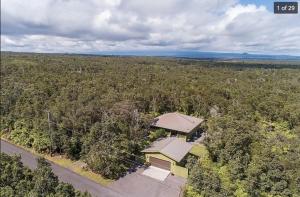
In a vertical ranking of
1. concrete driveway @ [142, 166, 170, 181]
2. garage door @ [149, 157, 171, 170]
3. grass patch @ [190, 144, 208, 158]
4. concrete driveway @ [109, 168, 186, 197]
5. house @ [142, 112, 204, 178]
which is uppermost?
house @ [142, 112, 204, 178]

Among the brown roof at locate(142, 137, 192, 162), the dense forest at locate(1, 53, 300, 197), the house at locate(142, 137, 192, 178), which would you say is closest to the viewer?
the dense forest at locate(1, 53, 300, 197)

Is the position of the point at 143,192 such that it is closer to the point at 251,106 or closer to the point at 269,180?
the point at 269,180

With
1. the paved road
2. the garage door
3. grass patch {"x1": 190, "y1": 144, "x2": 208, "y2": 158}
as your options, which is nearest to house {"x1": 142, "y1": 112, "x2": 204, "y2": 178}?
the garage door

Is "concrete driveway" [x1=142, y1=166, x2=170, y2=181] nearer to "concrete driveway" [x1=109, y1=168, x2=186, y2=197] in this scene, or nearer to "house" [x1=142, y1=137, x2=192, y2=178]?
"concrete driveway" [x1=109, y1=168, x2=186, y2=197]

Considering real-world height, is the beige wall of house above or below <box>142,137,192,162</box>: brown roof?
below

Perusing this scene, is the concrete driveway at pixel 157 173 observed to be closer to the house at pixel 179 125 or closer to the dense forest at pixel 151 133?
the dense forest at pixel 151 133

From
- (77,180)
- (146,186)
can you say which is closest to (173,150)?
(146,186)

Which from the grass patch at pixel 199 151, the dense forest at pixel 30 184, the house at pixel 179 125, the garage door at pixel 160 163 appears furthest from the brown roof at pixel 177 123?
the dense forest at pixel 30 184

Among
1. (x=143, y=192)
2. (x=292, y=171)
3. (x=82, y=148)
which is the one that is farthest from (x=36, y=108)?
(x=292, y=171)

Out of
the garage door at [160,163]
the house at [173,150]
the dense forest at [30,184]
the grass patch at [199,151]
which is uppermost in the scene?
the dense forest at [30,184]
